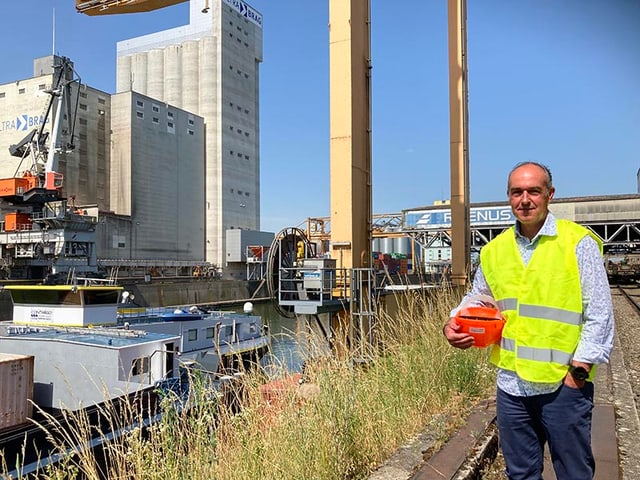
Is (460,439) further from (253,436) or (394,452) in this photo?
(253,436)

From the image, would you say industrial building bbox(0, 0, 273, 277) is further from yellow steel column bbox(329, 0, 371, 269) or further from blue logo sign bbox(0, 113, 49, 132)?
yellow steel column bbox(329, 0, 371, 269)

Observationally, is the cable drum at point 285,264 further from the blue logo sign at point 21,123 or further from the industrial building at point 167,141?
the blue logo sign at point 21,123

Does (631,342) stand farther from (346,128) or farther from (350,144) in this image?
(346,128)

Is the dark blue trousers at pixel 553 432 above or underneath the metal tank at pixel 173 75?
underneath

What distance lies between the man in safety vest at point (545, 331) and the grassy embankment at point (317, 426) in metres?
1.11

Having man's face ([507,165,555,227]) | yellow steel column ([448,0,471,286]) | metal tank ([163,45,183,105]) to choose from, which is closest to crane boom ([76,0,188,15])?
yellow steel column ([448,0,471,286])

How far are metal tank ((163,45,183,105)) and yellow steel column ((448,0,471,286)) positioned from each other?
158ft

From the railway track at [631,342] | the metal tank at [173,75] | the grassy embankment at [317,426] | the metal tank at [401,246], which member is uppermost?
the metal tank at [173,75]

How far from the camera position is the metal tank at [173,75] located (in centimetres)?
6022

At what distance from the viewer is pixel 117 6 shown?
17656mm

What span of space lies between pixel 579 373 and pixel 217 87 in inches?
2356

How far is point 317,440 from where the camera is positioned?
9.75ft

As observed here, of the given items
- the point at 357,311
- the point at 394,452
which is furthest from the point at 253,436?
the point at 357,311

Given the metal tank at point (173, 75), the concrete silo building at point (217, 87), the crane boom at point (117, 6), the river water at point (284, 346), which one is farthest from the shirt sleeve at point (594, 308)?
the metal tank at point (173, 75)
